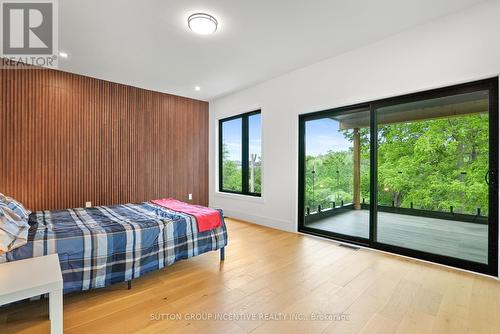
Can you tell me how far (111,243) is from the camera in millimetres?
2129

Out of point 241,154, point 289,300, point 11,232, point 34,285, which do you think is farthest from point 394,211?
point 11,232

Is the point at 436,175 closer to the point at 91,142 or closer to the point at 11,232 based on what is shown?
the point at 11,232

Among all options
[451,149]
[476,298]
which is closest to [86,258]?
[476,298]

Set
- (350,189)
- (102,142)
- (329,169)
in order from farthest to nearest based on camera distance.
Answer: (102,142)
(329,169)
(350,189)

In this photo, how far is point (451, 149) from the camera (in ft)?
9.16

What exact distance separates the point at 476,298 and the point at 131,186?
495cm

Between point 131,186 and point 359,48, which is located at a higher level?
point 359,48

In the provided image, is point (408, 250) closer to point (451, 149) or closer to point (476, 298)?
point (476, 298)

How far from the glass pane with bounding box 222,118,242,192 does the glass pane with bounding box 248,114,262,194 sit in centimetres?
30

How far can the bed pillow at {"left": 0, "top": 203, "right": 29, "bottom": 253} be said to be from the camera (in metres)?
1.73

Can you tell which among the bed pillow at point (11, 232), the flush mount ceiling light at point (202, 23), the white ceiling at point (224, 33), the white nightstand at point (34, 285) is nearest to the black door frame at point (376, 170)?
the white ceiling at point (224, 33)

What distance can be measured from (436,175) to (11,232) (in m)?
4.21

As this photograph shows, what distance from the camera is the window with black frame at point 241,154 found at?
4.92 m

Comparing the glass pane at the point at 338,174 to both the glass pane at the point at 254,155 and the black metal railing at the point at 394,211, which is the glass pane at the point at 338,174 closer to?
the black metal railing at the point at 394,211
